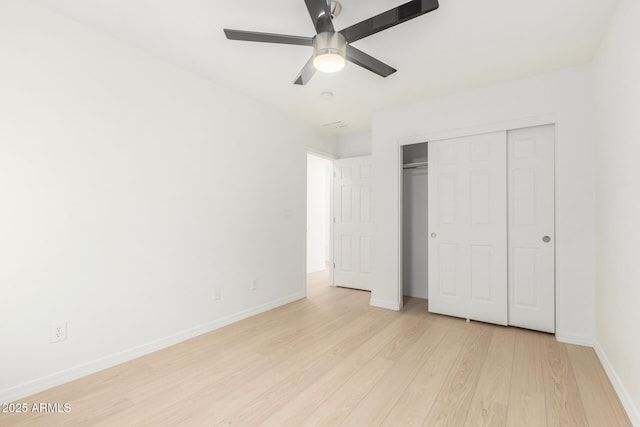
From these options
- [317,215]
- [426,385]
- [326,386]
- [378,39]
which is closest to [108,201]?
[326,386]

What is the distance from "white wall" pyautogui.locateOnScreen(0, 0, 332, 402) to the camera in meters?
1.92

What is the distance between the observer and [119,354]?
92.9 inches

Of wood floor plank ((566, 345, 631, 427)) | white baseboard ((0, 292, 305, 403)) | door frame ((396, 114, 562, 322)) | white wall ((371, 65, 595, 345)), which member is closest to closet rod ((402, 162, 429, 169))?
door frame ((396, 114, 562, 322))

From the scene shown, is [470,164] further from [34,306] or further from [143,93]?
[34,306]

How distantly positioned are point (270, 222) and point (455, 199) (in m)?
2.18

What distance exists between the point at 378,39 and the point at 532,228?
7.63 feet

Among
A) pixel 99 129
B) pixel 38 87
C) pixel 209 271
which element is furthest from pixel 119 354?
pixel 38 87

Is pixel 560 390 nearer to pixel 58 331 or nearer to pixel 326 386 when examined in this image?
pixel 326 386

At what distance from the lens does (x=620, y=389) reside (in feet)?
6.24

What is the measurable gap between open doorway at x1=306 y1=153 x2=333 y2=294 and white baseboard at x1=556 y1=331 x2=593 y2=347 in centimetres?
388

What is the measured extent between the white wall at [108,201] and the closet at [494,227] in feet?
7.18

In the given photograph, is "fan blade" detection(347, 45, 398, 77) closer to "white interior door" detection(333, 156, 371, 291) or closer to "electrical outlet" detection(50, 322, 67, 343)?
"white interior door" detection(333, 156, 371, 291)

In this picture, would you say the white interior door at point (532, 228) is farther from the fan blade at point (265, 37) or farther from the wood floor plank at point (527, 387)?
the fan blade at point (265, 37)

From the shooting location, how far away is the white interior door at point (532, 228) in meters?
2.90
